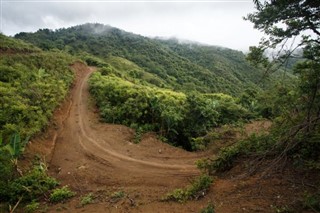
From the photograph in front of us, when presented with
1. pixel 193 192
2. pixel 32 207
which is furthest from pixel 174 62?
pixel 32 207

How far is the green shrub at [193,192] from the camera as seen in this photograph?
990cm

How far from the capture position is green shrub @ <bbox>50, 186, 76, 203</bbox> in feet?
36.3

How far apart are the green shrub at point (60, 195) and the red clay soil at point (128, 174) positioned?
0.88 ft

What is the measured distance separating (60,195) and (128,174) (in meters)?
3.05

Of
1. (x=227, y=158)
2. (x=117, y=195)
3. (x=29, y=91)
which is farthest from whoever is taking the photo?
(x=29, y=91)

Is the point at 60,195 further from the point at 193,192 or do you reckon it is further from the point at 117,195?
the point at 193,192

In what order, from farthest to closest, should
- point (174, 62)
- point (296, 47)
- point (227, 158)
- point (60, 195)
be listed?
1. point (174, 62)
2. point (227, 158)
3. point (60, 195)
4. point (296, 47)

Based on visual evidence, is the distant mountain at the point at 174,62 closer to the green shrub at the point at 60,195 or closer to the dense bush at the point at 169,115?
the dense bush at the point at 169,115

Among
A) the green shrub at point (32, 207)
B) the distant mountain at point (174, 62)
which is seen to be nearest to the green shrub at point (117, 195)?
the green shrub at point (32, 207)

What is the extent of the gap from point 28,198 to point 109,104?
1162 cm

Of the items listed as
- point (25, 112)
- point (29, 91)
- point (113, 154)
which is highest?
point (29, 91)

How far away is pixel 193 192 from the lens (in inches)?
396

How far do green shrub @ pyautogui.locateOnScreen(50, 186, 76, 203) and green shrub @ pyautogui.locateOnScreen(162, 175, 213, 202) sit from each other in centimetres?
393

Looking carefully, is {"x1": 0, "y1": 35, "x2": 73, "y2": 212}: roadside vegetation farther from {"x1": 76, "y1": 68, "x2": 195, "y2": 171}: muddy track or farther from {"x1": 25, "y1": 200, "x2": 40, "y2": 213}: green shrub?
{"x1": 76, "y1": 68, "x2": 195, "y2": 171}: muddy track
